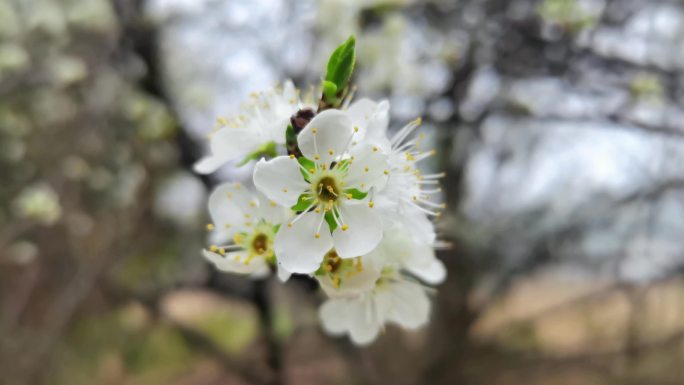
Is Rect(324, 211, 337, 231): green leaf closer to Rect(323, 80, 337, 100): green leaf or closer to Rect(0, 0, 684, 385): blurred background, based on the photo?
Rect(323, 80, 337, 100): green leaf

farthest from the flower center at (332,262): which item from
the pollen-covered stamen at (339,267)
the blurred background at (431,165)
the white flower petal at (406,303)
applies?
the blurred background at (431,165)

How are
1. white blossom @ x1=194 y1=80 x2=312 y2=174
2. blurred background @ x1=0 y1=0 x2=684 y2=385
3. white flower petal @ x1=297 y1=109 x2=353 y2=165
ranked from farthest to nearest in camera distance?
blurred background @ x1=0 y1=0 x2=684 y2=385, white blossom @ x1=194 y1=80 x2=312 y2=174, white flower petal @ x1=297 y1=109 x2=353 y2=165

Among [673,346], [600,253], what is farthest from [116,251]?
[673,346]

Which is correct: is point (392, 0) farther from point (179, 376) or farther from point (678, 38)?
point (179, 376)

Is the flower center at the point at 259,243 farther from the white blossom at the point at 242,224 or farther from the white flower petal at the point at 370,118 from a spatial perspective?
the white flower petal at the point at 370,118

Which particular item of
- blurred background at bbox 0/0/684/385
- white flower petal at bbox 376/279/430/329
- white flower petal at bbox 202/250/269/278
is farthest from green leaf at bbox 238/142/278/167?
blurred background at bbox 0/0/684/385

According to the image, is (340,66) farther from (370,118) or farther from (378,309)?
(378,309)

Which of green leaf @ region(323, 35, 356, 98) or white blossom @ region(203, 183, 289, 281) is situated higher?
green leaf @ region(323, 35, 356, 98)

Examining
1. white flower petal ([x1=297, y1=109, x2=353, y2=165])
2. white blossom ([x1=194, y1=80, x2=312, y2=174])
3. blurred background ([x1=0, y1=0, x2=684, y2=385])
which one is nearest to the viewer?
white flower petal ([x1=297, y1=109, x2=353, y2=165])
